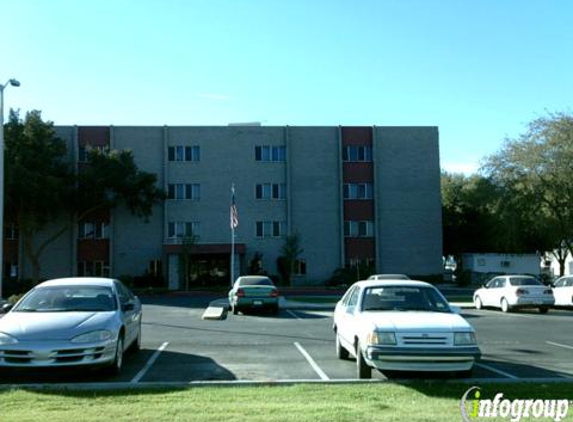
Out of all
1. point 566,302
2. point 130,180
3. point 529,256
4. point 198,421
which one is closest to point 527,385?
point 198,421

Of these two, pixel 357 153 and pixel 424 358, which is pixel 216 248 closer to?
pixel 357 153

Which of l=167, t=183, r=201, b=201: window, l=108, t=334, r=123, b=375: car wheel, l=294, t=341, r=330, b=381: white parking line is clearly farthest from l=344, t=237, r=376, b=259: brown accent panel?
l=108, t=334, r=123, b=375: car wheel

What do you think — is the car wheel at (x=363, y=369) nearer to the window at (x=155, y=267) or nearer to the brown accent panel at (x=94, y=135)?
the window at (x=155, y=267)

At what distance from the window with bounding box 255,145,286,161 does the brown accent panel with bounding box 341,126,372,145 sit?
16.1ft

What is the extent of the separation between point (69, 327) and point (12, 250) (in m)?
42.5

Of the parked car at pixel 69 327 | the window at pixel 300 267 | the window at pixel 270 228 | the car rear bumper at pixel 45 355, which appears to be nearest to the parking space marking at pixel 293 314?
the parked car at pixel 69 327

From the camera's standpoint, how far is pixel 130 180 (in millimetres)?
46844

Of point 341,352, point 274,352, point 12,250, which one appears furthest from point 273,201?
point 341,352

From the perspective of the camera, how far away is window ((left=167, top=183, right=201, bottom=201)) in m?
50.7

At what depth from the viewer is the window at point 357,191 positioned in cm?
5166

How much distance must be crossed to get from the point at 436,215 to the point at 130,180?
2375 cm

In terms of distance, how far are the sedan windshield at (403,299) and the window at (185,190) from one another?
40379 mm

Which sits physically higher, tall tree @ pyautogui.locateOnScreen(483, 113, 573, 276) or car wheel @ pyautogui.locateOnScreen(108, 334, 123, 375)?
tall tree @ pyautogui.locateOnScreen(483, 113, 573, 276)

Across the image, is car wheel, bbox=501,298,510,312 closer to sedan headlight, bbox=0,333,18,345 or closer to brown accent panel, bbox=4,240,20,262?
sedan headlight, bbox=0,333,18,345
